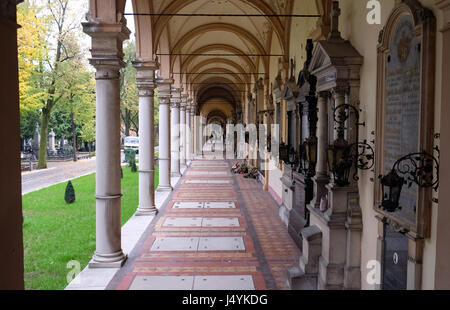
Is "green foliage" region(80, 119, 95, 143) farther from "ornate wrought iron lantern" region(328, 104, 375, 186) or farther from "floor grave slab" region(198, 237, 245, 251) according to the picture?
"ornate wrought iron lantern" region(328, 104, 375, 186)

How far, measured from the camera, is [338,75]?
6.27 m

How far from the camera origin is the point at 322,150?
7.54 m

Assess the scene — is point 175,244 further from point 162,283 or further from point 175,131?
point 175,131

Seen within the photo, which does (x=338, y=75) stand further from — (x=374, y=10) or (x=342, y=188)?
(x=342, y=188)

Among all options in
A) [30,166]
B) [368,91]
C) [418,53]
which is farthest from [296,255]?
[30,166]

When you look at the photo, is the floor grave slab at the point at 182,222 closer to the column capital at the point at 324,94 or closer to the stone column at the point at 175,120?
the column capital at the point at 324,94

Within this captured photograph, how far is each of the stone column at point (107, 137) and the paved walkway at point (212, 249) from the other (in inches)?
23.9

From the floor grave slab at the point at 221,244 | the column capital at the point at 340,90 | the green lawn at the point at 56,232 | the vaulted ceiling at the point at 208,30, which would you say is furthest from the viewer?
the vaulted ceiling at the point at 208,30

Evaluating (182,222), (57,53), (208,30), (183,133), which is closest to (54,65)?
(57,53)

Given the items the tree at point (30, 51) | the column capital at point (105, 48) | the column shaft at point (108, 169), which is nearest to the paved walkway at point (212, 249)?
the column shaft at point (108, 169)

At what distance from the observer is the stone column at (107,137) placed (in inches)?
306

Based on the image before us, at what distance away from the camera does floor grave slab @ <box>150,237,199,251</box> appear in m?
9.22

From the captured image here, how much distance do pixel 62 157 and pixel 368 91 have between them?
38097mm

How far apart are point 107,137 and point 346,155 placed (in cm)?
452
